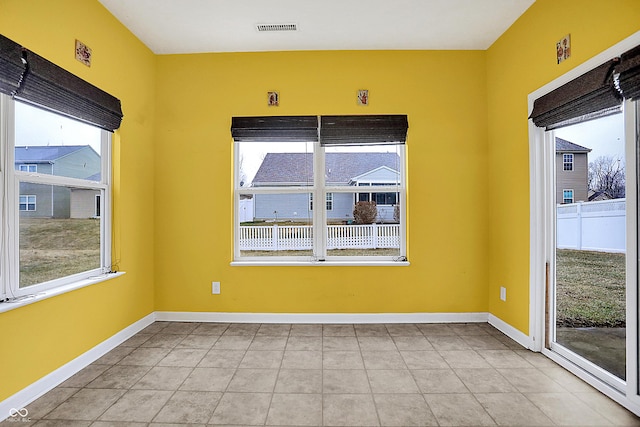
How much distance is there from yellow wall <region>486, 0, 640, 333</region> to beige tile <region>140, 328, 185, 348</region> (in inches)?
126

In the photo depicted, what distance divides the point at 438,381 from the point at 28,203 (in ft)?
10.1

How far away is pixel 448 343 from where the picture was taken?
2879 millimetres

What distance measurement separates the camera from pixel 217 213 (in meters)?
3.45

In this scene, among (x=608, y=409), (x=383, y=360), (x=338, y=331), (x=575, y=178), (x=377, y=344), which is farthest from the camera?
(x=338, y=331)

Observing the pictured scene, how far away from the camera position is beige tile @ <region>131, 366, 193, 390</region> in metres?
2.18

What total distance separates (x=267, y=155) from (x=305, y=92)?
81cm

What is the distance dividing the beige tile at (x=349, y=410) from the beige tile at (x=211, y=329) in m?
1.53

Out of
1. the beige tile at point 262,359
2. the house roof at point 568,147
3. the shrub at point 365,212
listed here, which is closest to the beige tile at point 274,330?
the beige tile at point 262,359

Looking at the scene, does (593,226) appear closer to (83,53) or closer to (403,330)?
(403,330)

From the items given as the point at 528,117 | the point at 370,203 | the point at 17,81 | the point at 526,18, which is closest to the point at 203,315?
the point at 370,203

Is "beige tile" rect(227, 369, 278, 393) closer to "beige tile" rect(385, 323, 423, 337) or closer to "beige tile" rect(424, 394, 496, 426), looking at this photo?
"beige tile" rect(424, 394, 496, 426)

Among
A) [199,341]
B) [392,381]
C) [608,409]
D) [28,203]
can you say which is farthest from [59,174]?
[608,409]

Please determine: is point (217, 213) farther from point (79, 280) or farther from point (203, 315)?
point (79, 280)

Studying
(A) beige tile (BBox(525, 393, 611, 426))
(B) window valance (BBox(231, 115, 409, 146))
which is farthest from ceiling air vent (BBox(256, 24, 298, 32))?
(A) beige tile (BBox(525, 393, 611, 426))
